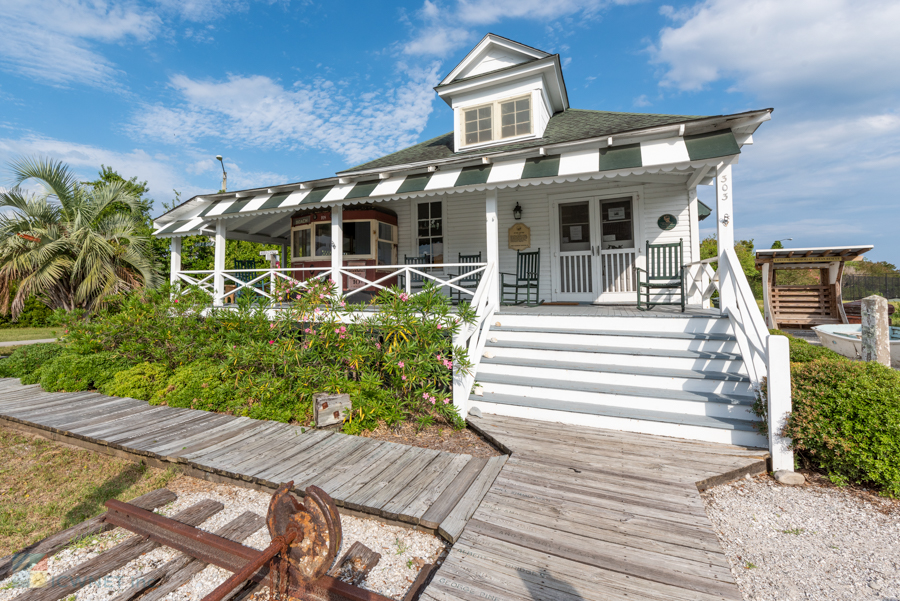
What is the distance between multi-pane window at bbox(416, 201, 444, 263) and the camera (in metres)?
9.06

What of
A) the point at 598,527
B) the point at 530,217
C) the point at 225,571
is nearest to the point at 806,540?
the point at 598,527

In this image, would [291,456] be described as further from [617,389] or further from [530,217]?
[530,217]

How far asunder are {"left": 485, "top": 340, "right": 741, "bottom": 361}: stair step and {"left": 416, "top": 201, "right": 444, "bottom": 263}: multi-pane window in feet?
13.9

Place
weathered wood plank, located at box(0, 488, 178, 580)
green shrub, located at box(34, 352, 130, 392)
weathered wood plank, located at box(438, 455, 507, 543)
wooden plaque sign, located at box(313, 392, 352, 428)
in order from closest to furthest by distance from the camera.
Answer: weathered wood plank, located at box(0, 488, 178, 580) < weathered wood plank, located at box(438, 455, 507, 543) < wooden plaque sign, located at box(313, 392, 352, 428) < green shrub, located at box(34, 352, 130, 392)

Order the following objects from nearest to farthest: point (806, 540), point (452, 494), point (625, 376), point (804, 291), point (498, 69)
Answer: point (806, 540), point (452, 494), point (625, 376), point (498, 69), point (804, 291)

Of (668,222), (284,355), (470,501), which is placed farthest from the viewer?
(668,222)

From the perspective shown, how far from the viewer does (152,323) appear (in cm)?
623

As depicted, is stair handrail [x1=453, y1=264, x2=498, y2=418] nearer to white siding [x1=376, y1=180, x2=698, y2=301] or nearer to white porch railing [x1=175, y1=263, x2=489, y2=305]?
white porch railing [x1=175, y1=263, x2=489, y2=305]

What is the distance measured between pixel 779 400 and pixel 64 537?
550 cm

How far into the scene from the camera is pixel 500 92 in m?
8.72

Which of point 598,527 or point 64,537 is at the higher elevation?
point 598,527

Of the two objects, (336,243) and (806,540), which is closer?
(806,540)

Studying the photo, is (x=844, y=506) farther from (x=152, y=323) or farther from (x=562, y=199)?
(x=152, y=323)

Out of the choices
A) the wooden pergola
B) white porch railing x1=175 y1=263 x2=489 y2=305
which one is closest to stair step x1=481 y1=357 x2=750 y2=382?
white porch railing x1=175 y1=263 x2=489 y2=305
